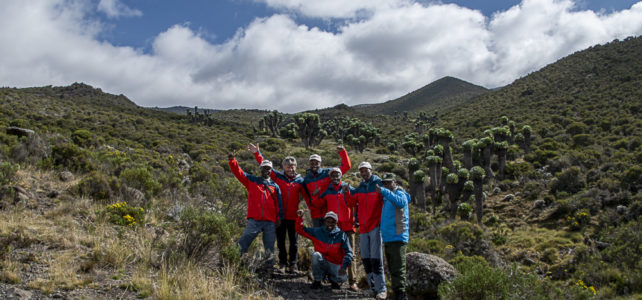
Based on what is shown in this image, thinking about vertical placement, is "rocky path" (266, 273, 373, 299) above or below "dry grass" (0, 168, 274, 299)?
below

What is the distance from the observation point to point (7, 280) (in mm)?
3475

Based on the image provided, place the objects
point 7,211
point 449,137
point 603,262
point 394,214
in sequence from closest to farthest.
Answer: point 394,214 → point 7,211 → point 603,262 → point 449,137

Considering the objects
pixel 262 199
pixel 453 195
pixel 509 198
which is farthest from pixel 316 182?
pixel 509 198

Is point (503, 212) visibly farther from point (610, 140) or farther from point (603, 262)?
point (610, 140)

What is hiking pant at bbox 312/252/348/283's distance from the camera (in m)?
4.75

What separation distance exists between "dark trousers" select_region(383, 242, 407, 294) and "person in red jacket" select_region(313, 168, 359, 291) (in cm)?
75

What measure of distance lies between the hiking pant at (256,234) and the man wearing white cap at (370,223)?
127cm

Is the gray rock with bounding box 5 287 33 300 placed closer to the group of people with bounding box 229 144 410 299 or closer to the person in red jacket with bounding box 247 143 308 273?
the group of people with bounding box 229 144 410 299

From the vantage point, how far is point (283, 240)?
5266 mm

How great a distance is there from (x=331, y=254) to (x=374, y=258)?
619 mm

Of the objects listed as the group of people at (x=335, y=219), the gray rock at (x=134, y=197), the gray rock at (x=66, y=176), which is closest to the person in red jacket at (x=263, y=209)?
the group of people at (x=335, y=219)

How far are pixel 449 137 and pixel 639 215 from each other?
10.1 m

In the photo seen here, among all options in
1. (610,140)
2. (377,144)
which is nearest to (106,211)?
(610,140)

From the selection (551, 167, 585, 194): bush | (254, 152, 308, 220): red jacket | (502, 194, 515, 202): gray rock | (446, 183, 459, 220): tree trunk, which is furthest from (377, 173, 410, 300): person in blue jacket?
(502, 194, 515, 202): gray rock
